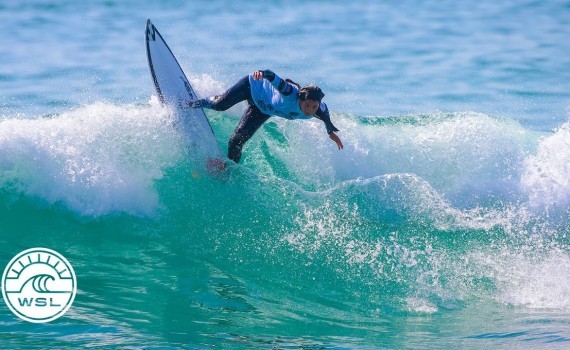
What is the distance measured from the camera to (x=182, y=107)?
9.71 m

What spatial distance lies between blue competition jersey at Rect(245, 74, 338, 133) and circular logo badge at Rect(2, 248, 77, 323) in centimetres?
295

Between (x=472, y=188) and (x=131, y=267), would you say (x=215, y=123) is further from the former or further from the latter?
(x=472, y=188)

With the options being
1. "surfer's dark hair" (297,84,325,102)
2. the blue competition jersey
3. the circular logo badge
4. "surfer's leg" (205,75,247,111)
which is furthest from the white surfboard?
the circular logo badge

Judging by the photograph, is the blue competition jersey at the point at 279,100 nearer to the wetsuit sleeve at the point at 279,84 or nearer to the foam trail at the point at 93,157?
the wetsuit sleeve at the point at 279,84

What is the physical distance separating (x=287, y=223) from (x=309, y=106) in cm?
149

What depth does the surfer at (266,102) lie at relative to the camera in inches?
332

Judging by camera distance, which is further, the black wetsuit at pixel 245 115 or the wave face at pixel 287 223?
the black wetsuit at pixel 245 115

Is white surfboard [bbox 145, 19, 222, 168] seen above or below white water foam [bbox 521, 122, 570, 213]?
above

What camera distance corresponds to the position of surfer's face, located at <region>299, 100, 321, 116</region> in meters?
8.36

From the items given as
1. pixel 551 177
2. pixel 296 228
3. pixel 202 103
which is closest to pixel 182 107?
pixel 202 103

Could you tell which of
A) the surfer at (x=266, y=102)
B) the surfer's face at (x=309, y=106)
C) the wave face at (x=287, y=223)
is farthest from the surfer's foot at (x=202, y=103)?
the surfer's face at (x=309, y=106)

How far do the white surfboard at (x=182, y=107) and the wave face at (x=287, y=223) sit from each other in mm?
150

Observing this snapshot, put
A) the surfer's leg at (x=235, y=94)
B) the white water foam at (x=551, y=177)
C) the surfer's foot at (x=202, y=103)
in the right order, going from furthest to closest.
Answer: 1. the white water foam at (x=551, y=177)
2. the surfer's foot at (x=202, y=103)
3. the surfer's leg at (x=235, y=94)

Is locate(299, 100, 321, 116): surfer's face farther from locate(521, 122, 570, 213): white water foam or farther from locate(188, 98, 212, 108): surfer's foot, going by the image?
locate(521, 122, 570, 213): white water foam
